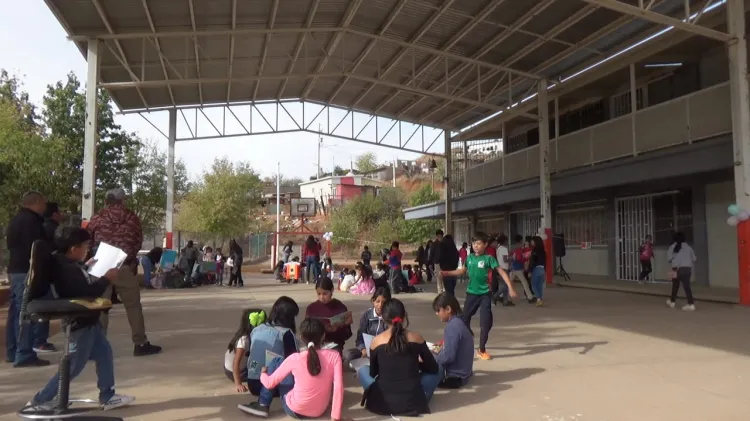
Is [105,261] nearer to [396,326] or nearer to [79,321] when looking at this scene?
[79,321]

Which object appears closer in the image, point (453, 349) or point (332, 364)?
point (332, 364)

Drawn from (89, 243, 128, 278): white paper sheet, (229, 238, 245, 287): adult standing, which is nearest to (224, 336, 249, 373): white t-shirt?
(89, 243, 128, 278): white paper sheet

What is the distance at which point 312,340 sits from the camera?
4773 millimetres

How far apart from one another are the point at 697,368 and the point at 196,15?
13.8m

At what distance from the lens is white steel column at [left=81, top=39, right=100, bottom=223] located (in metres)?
14.9

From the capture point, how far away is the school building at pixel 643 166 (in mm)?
13445

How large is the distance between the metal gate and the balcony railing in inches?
89.6

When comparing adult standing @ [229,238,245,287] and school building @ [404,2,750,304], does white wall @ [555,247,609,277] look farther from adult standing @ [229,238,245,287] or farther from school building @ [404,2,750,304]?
adult standing @ [229,238,245,287]

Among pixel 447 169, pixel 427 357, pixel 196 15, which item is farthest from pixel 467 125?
pixel 427 357

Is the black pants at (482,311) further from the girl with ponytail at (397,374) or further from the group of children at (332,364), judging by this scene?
the girl with ponytail at (397,374)

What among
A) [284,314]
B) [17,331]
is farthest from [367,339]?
[17,331]

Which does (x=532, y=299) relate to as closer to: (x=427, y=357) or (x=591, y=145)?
(x=591, y=145)

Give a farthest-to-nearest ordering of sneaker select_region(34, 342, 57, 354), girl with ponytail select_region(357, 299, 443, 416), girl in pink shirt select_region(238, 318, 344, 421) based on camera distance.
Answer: sneaker select_region(34, 342, 57, 354)
girl with ponytail select_region(357, 299, 443, 416)
girl in pink shirt select_region(238, 318, 344, 421)

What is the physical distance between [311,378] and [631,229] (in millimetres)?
16852
